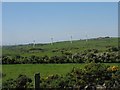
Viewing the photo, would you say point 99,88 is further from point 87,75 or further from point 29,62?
point 29,62

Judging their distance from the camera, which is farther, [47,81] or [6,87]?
[47,81]

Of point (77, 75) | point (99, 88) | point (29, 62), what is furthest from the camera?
point (29, 62)

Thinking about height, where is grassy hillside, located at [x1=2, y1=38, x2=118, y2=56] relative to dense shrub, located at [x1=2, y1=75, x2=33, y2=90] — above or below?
above

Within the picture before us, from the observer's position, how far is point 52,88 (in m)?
11.5

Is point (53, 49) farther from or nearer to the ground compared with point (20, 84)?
farther from the ground

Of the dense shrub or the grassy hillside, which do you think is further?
the grassy hillside

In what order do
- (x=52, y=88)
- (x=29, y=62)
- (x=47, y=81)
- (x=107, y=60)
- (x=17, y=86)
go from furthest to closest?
(x=29, y=62) → (x=107, y=60) → (x=47, y=81) → (x=17, y=86) → (x=52, y=88)

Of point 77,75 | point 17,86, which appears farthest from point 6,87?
point 77,75

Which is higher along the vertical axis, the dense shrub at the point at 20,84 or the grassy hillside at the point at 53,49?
the grassy hillside at the point at 53,49

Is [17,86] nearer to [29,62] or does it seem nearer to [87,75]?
[87,75]

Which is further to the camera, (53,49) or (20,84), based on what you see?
(53,49)

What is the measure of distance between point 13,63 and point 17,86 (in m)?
13.2

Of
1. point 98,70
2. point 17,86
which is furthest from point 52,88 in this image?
point 98,70

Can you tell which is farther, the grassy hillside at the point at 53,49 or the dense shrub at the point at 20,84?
the grassy hillside at the point at 53,49
